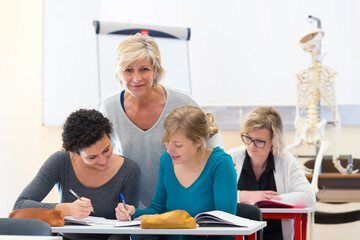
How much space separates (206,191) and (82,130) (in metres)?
0.65

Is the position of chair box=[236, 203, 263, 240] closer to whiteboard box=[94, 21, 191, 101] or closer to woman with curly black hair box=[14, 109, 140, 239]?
woman with curly black hair box=[14, 109, 140, 239]

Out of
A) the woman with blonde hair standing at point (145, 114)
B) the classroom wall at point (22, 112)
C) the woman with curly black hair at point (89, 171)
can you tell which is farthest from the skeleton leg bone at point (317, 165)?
the classroom wall at point (22, 112)

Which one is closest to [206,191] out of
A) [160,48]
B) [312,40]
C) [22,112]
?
[160,48]

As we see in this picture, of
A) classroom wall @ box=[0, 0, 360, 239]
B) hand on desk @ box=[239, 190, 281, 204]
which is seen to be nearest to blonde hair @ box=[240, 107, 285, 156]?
hand on desk @ box=[239, 190, 281, 204]

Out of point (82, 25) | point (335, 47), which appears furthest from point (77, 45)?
point (335, 47)

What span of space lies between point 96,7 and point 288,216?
9.95ft

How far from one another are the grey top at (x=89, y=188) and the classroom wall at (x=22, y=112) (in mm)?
2409

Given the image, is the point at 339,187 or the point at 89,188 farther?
the point at 339,187

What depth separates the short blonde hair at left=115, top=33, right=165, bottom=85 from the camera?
7.68ft

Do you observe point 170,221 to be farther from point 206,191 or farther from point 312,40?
point 312,40

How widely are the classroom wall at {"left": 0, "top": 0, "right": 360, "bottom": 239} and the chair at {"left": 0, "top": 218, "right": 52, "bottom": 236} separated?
2.74m

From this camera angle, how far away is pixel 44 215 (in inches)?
80.0

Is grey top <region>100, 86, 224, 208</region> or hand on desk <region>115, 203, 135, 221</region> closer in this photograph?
hand on desk <region>115, 203, 135, 221</region>

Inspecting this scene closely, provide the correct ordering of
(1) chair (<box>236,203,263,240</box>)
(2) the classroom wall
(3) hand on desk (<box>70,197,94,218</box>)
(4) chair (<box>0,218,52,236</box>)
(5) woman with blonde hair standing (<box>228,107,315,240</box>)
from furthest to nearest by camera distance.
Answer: (2) the classroom wall < (5) woman with blonde hair standing (<box>228,107,315,240</box>) < (1) chair (<box>236,203,263,240</box>) < (3) hand on desk (<box>70,197,94,218</box>) < (4) chair (<box>0,218,52,236</box>)
